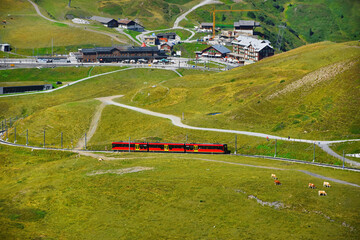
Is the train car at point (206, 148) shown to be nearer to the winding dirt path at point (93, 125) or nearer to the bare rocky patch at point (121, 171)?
the bare rocky patch at point (121, 171)

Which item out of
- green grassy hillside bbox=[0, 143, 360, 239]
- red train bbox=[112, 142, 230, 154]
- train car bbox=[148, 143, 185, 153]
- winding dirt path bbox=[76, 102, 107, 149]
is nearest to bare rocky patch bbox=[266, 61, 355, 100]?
red train bbox=[112, 142, 230, 154]

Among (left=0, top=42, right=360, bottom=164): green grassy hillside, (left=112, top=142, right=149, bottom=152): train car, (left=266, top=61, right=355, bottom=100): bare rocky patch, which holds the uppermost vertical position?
(left=266, top=61, right=355, bottom=100): bare rocky patch

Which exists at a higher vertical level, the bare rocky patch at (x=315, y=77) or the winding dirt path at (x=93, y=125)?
the bare rocky patch at (x=315, y=77)

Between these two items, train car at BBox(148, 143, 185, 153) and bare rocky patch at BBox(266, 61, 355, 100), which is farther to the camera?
bare rocky patch at BBox(266, 61, 355, 100)

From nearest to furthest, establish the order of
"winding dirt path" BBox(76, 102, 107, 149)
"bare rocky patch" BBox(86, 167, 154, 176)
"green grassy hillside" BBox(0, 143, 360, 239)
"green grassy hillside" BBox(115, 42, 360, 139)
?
"green grassy hillside" BBox(0, 143, 360, 239) < "bare rocky patch" BBox(86, 167, 154, 176) < "green grassy hillside" BBox(115, 42, 360, 139) < "winding dirt path" BBox(76, 102, 107, 149)

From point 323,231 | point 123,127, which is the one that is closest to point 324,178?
point 323,231

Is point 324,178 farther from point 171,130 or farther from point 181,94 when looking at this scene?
point 181,94

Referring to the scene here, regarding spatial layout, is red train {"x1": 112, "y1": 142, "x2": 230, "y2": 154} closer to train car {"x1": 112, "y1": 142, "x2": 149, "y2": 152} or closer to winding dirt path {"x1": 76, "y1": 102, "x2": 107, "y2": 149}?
train car {"x1": 112, "y1": 142, "x2": 149, "y2": 152}

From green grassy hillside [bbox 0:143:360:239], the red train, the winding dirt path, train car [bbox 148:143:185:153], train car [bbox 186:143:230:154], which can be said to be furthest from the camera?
the winding dirt path

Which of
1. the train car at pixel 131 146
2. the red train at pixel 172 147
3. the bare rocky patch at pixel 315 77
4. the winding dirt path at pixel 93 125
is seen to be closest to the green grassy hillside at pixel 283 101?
the bare rocky patch at pixel 315 77
